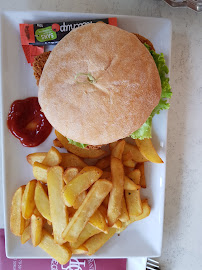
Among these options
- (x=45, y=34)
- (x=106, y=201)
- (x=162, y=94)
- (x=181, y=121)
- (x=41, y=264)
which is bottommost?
(x=41, y=264)

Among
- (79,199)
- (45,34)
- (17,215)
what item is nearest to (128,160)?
(79,199)

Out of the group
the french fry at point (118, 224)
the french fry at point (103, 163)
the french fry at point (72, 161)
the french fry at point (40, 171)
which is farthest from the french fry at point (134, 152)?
the french fry at point (40, 171)

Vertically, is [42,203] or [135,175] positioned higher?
[135,175]

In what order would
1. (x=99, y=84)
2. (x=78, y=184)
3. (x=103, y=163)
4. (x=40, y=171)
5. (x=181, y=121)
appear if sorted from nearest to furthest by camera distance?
1. (x=99, y=84)
2. (x=78, y=184)
3. (x=40, y=171)
4. (x=103, y=163)
5. (x=181, y=121)

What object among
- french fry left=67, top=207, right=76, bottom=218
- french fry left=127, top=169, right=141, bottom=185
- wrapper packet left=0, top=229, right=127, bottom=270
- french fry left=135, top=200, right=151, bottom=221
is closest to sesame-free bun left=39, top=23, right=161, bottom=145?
french fry left=127, top=169, right=141, bottom=185

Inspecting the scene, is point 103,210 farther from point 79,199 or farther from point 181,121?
point 181,121

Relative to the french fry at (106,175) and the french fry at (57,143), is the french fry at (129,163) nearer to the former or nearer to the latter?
the french fry at (106,175)

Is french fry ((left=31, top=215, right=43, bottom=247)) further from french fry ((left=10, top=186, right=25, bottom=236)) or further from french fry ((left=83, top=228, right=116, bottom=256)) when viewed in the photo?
french fry ((left=83, top=228, right=116, bottom=256))
